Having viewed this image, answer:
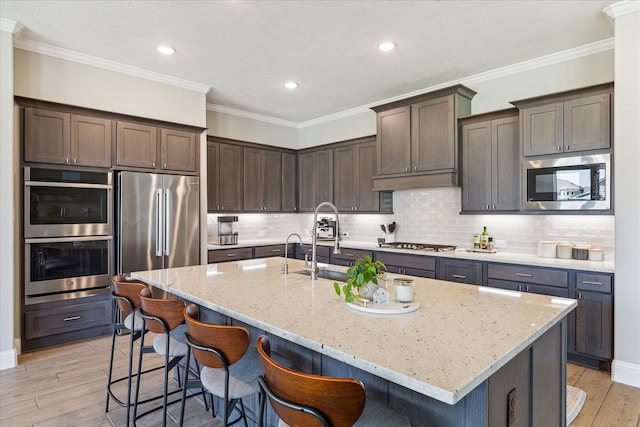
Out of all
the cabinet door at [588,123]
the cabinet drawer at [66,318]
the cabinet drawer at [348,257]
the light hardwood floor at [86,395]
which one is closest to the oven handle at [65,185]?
the cabinet drawer at [66,318]

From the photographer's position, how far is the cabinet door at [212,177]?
5418 millimetres

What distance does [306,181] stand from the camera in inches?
255

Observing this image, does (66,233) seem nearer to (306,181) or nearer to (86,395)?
(86,395)

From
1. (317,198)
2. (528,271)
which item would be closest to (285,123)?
(317,198)

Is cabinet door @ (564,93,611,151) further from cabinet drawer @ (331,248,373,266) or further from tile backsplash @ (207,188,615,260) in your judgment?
cabinet drawer @ (331,248,373,266)

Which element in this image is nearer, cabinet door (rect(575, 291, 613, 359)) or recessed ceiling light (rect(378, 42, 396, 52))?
cabinet door (rect(575, 291, 613, 359))

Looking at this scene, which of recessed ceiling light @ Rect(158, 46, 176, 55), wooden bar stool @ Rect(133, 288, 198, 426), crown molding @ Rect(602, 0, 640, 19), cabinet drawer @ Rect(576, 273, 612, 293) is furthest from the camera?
recessed ceiling light @ Rect(158, 46, 176, 55)

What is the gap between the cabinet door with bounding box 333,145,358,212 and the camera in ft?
18.8

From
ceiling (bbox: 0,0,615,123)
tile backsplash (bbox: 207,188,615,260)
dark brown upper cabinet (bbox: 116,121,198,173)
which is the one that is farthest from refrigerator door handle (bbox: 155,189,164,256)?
Answer: ceiling (bbox: 0,0,615,123)

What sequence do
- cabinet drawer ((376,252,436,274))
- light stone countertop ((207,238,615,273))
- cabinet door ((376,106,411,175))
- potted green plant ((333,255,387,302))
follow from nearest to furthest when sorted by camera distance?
potted green plant ((333,255,387,302)) < light stone countertop ((207,238,615,273)) < cabinet drawer ((376,252,436,274)) < cabinet door ((376,106,411,175))

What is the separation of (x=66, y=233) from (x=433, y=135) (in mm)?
4236

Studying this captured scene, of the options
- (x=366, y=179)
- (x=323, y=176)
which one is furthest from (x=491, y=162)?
(x=323, y=176)

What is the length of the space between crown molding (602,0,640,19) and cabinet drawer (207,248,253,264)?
4.77 m

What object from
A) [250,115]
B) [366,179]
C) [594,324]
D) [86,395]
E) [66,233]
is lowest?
[86,395]
